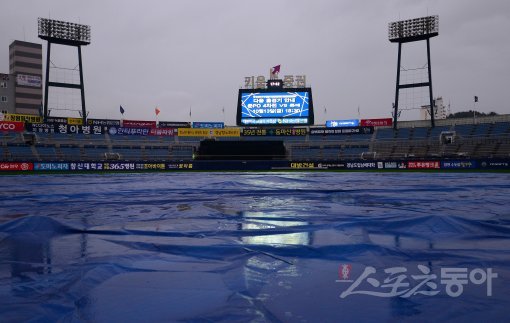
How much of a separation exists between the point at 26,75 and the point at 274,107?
230 ft

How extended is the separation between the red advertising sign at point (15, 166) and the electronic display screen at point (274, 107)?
21.3 m

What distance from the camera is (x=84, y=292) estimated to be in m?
2.70

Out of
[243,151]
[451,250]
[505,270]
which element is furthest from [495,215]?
[243,151]

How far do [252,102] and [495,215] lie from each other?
3376 cm

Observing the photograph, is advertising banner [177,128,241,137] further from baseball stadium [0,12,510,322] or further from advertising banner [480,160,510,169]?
baseball stadium [0,12,510,322]

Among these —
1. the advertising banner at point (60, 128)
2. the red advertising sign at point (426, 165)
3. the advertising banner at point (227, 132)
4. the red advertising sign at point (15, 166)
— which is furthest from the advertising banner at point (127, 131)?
the red advertising sign at point (426, 165)

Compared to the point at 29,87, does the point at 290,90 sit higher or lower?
lower

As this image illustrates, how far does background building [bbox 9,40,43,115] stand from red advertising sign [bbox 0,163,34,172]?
56.4m

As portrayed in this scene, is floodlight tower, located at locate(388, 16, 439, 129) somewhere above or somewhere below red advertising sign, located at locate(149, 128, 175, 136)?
above

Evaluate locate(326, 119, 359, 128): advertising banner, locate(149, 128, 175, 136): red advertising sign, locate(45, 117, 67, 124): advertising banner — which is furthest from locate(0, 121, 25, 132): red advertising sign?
locate(326, 119, 359, 128): advertising banner

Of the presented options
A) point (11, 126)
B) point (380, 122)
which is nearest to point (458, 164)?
point (380, 122)

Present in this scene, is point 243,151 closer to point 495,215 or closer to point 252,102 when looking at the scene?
point 252,102

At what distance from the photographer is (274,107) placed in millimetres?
38375

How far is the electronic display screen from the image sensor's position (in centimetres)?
3788
